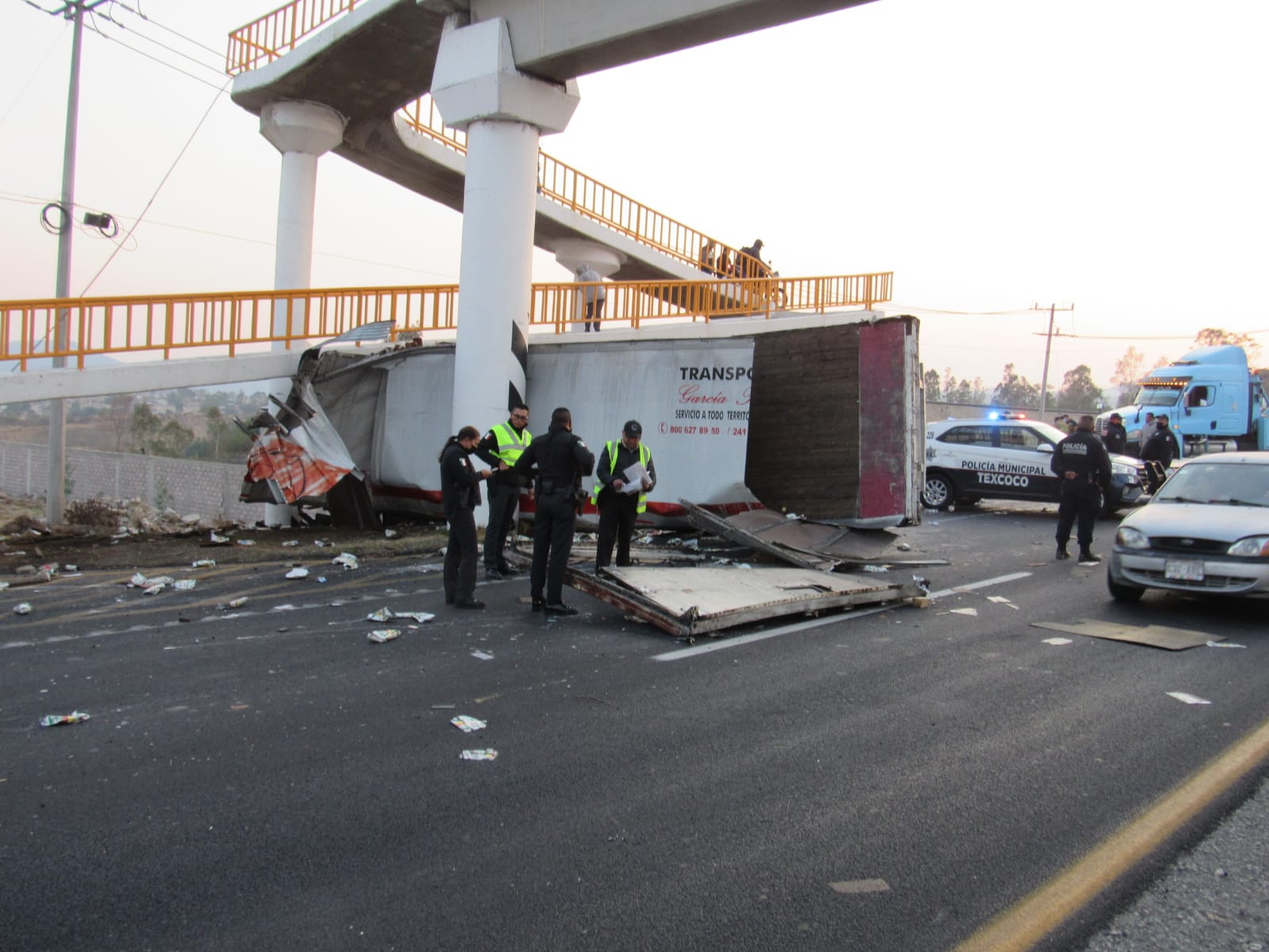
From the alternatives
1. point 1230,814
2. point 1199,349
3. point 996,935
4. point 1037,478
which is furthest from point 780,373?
point 1199,349

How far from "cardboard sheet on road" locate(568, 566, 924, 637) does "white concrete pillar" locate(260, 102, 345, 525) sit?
10.3m

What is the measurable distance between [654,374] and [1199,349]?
21.0 metres

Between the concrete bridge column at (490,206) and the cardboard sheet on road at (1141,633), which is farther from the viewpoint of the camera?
the concrete bridge column at (490,206)

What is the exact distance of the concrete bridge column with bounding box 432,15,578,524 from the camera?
39.8ft

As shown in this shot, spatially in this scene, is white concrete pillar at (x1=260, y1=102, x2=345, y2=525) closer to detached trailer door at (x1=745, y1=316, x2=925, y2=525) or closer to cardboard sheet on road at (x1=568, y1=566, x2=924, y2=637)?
detached trailer door at (x1=745, y1=316, x2=925, y2=525)

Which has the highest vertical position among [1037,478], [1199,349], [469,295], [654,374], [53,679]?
[1199,349]

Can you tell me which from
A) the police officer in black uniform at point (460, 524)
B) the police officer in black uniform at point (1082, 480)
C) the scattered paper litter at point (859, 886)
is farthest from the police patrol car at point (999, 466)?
the scattered paper litter at point (859, 886)

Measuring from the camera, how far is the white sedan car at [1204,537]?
7203 mm

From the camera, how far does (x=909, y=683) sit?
5.49m

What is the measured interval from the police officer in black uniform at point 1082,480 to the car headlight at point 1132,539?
2.51 metres

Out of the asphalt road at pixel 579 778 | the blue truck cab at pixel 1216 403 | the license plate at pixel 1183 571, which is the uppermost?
the blue truck cab at pixel 1216 403

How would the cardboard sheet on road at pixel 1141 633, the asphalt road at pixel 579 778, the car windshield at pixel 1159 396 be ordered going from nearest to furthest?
the asphalt road at pixel 579 778 → the cardboard sheet on road at pixel 1141 633 → the car windshield at pixel 1159 396

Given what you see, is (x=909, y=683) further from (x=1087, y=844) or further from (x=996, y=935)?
(x=996, y=935)

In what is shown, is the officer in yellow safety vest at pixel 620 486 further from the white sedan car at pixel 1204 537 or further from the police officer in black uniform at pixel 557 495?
the white sedan car at pixel 1204 537
